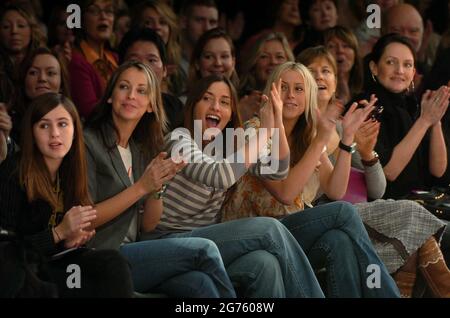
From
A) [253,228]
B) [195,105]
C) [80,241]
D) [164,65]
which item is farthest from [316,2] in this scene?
[80,241]

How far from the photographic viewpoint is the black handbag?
476 cm

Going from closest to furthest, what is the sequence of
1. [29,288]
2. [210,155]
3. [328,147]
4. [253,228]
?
[29,288] → [253,228] → [210,155] → [328,147]

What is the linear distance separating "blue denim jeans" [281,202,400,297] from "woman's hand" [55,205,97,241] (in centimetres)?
89

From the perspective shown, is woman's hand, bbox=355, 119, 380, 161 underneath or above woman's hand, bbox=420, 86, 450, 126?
underneath

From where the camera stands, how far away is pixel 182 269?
13.1ft

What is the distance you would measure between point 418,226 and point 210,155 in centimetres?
85

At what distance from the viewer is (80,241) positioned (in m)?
3.86

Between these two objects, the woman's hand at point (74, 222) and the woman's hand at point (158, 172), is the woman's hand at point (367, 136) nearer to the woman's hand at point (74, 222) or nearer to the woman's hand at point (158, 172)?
the woman's hand at point (158, 172)

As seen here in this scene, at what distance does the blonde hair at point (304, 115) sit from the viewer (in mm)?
4590

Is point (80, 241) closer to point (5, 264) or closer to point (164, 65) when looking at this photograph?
point (5, 264)

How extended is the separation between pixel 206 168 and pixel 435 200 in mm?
1126

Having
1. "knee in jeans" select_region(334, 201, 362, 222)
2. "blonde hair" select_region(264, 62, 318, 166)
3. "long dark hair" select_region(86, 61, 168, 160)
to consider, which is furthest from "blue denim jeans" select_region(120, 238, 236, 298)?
"blonde hair" select_region(264, 62, 318, 166)

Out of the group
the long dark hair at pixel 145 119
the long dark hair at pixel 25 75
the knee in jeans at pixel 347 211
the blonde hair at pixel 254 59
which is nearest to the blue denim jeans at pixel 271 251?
the knee in jeans at pixel 347 211

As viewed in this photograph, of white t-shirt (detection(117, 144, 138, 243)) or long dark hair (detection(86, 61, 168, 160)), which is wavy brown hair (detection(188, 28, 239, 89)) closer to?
long dark hair (detection(86, 61, 168, 160))
